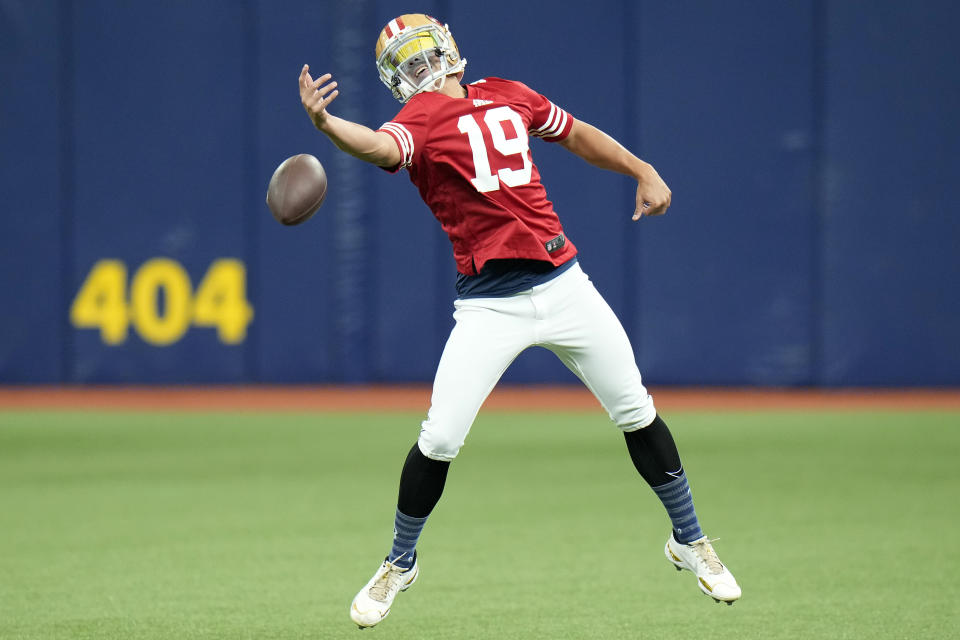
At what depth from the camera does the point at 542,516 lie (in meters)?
6.48

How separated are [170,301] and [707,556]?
9.43 metres

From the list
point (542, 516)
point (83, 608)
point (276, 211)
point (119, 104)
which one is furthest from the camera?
point (119, 104)

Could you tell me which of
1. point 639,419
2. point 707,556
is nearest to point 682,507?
point 707,556

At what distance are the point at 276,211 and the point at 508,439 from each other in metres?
5.36

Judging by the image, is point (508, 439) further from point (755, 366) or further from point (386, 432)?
point (755, 366)

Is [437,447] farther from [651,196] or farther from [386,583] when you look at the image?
[651,196]

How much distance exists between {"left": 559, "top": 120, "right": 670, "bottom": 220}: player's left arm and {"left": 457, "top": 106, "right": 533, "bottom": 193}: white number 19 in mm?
340

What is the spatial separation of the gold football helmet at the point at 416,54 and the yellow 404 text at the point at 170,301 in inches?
343

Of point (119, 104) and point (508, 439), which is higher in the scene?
point (119, 104)

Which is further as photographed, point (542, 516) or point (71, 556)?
point (542, 516)

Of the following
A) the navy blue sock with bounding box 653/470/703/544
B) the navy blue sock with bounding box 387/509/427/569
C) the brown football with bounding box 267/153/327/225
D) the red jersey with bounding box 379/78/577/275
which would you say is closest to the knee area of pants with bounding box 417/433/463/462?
the navy blue sock with bounding box 387/509/427/569

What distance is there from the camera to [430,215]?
1241 centimetres

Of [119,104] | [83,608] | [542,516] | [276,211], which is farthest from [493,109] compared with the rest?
[119,104]

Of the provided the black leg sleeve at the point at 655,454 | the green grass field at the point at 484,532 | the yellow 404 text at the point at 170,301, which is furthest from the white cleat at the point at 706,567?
the yellow 404 text at the point at 170,301
